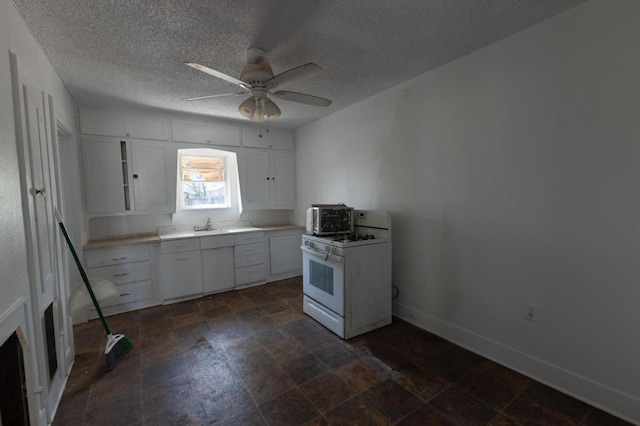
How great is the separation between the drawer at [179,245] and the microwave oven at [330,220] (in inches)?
65.8

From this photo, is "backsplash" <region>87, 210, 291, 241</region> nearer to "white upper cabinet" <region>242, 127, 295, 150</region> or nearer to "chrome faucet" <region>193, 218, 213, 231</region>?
"chrome faucet" <region>193, 218, 213, 231</region>

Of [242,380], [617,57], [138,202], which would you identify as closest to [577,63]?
[617,57]

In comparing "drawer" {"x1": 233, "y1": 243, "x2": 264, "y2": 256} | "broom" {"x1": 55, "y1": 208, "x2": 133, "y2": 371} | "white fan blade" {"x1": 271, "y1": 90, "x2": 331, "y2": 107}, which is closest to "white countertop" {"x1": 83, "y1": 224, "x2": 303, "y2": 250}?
"drawer" {"x1": 233, "y1": 243, "x2": 264, "y2": 256}

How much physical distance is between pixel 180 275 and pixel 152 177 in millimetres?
1380

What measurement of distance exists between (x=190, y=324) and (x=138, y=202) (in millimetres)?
1803

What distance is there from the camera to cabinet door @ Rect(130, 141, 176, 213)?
3568 mm

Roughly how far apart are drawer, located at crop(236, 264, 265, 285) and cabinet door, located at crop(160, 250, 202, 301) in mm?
536

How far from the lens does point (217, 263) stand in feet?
12.6

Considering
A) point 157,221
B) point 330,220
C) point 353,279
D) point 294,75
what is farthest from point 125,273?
point 294,75

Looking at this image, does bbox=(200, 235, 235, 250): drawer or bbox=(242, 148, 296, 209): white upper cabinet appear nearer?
bbox=(200, 235, 235, 250): drawer

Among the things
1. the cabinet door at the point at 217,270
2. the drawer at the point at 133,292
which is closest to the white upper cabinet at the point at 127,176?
the cabinet door at the point at 217,270

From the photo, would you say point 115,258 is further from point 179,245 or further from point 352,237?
point 352,237

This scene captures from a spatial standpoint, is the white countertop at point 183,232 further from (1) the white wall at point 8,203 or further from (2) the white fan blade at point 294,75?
(2) the white fan blade at point 294,75

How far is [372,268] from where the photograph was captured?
271 centimetres
